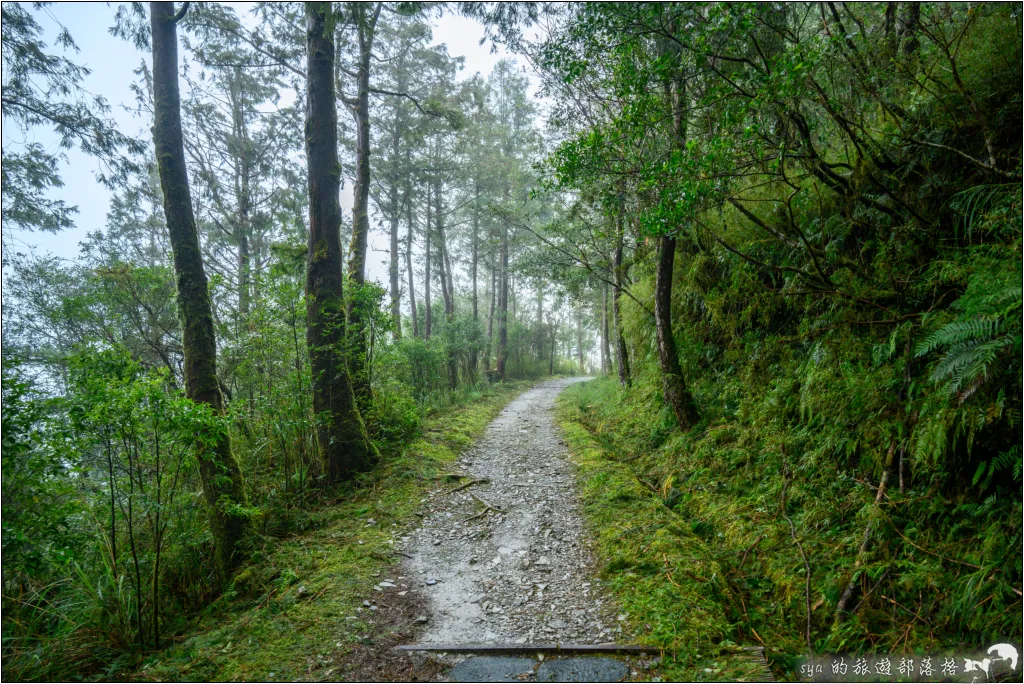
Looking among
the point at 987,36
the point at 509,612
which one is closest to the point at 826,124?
the point at 987,36

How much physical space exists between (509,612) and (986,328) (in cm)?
395

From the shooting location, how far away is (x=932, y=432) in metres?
3.28

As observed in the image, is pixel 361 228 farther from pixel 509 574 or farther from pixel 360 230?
pixel 509 574

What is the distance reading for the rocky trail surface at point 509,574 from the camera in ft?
9.69

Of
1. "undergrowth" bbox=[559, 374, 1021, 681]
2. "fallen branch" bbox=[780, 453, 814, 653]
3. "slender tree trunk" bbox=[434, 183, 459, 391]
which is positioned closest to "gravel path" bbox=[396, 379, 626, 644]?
"undergrowth" bbox=[559, 374, 1021, 681]

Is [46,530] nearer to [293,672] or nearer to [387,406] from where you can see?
[293,672]

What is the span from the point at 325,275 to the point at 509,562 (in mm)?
4586

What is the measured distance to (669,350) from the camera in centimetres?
708

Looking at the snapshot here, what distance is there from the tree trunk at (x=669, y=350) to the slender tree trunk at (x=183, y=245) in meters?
5.77

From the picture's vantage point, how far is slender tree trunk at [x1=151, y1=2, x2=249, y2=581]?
5.24m

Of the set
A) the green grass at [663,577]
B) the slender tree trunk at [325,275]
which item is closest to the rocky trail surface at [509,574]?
the green grass at [663,577]

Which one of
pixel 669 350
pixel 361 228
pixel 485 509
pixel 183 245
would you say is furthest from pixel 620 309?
pixel 183 245

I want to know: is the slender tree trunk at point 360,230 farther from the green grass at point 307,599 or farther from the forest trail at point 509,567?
the forest trail at point 509,567

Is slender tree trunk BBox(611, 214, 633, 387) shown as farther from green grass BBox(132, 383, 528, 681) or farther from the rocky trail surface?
green grass BBox(132, 383, 528, 681)
